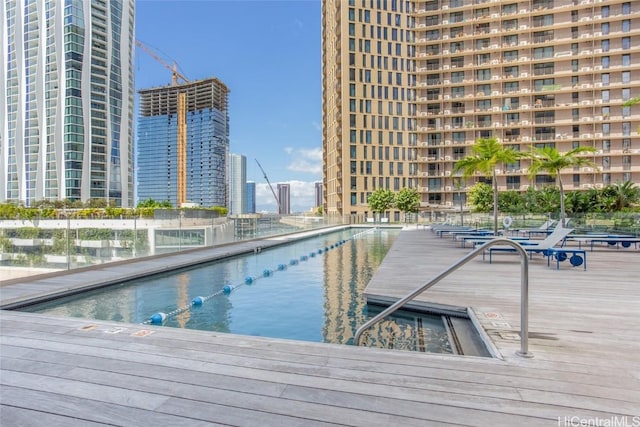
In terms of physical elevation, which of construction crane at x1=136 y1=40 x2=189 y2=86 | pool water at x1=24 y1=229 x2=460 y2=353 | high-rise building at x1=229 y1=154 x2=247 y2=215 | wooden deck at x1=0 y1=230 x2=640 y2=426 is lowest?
pool water at x1=24 y1=229 x2=460 y2=353

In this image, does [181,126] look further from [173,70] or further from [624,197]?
[624,197]

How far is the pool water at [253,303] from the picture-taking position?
18.2ft

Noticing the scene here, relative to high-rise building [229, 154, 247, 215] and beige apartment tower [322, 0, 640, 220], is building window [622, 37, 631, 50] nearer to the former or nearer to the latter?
beige apartment tower [322, 0, 640, 220]

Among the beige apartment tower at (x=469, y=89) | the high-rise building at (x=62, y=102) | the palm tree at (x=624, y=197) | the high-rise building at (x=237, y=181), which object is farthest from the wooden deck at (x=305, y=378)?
the high-rise building at (x=237, y=181)

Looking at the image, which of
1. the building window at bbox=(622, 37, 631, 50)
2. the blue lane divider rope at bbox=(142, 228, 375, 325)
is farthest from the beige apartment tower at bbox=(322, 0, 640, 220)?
the blue lane divider rope at bbox=(142, 228, 375, 325)

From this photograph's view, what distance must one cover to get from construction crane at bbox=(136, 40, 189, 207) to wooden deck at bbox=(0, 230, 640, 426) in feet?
437

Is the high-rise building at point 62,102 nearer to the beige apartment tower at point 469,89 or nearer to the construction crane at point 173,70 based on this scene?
the beige apartment tower at point 469,89

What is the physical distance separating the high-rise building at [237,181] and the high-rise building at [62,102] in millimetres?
103592

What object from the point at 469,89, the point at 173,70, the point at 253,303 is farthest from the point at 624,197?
the point at 173,70

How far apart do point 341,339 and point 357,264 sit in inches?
277

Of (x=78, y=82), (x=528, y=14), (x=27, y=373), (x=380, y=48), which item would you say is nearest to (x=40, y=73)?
(x=78, y=82)

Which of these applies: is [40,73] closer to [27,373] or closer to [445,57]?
[445,57]

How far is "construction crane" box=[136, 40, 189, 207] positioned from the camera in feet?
430

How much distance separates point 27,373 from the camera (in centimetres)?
301
